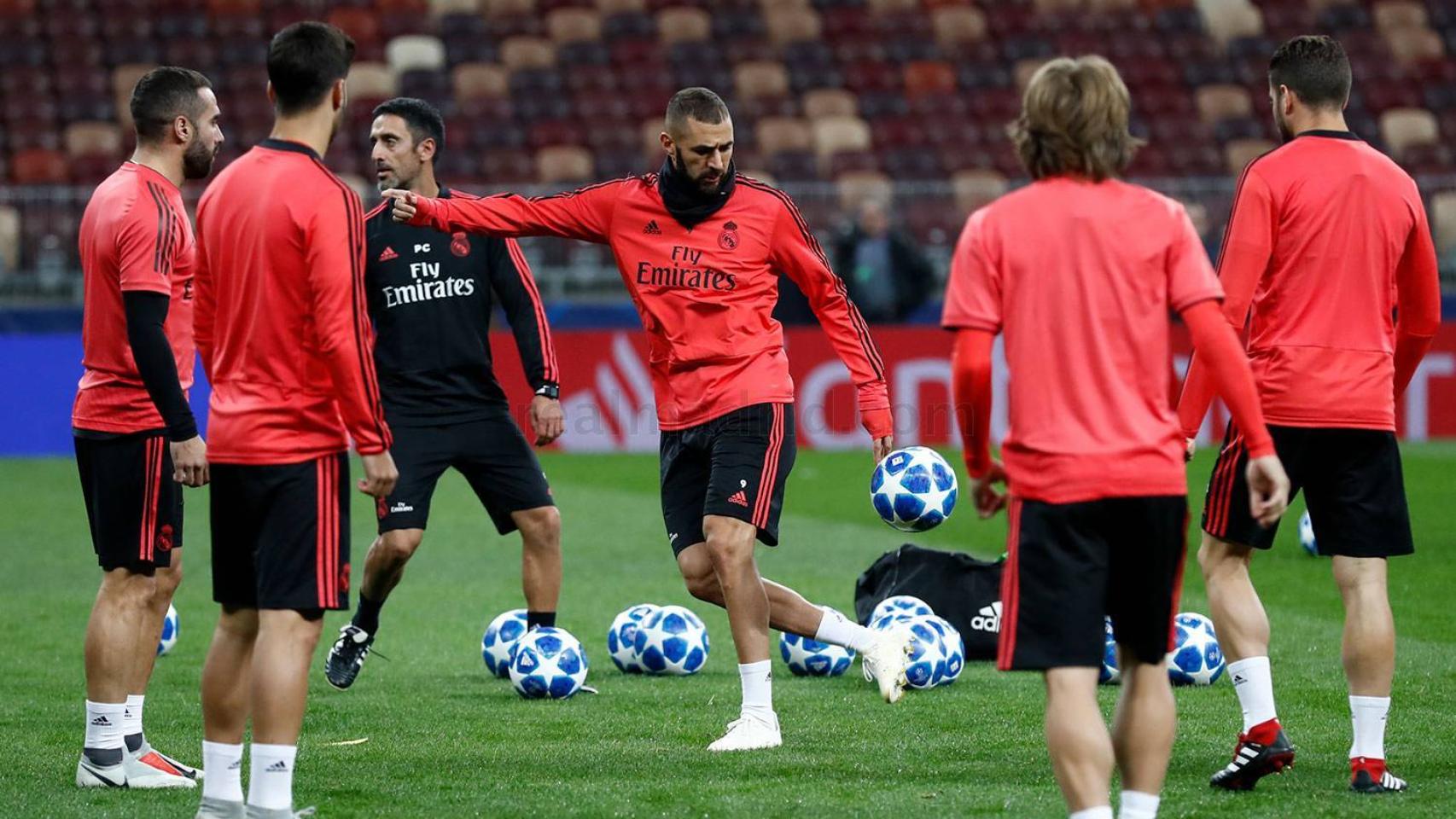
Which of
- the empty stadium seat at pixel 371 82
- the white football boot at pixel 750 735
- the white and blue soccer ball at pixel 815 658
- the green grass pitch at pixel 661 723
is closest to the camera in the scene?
the green grass pitch at pixel 661 723

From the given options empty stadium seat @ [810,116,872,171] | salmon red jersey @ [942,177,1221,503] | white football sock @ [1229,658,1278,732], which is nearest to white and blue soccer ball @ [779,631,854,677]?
white football sock @ [1229,658,1278,732]

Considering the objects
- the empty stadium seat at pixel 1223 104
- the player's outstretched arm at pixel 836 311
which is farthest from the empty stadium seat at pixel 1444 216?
the player's outstretched arm at pixel 836 311

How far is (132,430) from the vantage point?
20.1ft

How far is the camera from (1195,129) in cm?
2514

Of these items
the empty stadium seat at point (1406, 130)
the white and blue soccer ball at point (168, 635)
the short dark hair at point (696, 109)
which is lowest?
the white and blue soccer ball at point (168, 635)

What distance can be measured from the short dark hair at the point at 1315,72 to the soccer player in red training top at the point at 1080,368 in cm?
151

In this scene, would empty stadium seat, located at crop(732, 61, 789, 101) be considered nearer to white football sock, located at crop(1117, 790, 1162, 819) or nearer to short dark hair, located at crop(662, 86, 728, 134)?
short dark hair, located at crop(662, 86, 728, 134)

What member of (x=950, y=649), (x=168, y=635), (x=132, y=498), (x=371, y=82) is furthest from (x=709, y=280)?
(x=371, y=82)

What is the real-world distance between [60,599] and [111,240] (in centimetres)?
533

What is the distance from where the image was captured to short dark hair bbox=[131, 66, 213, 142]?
20.4 feet

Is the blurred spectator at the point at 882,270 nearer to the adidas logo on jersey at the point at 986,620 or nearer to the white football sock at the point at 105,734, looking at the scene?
the adidas logo on jersey at the point at 986,620

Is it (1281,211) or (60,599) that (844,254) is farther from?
(1281,211)

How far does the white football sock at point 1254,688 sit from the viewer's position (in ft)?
19.2

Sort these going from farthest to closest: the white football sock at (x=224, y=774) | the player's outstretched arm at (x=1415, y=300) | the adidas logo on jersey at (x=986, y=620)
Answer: the adidas logo on jersey at (x=986, y=620), the player's outstretched arm at (x=1415, y=300), the white football sock at (x=224, y=774)
